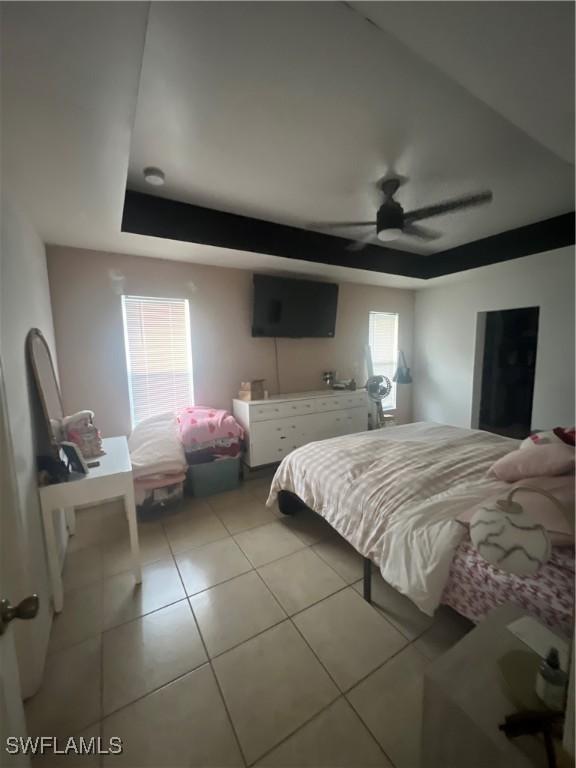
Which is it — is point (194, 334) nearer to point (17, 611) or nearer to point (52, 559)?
point (52, 559)

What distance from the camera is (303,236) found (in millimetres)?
2812

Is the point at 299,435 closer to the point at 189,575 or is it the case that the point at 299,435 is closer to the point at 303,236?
the point at 189,575

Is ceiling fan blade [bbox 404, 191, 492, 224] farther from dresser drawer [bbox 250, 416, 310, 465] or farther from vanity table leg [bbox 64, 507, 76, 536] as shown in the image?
vanity table leg [bbox 64, 507, 76, 536]

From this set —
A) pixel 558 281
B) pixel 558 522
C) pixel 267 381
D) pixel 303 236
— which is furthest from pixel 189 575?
pixel 558 281

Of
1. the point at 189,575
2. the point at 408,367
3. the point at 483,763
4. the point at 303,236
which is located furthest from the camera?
the point at 408,367

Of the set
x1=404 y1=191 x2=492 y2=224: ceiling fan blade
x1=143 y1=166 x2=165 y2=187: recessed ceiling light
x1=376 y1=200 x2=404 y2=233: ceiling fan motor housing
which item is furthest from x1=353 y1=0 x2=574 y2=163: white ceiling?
x1=143 y1=166 x2=165 y2=187: recessed ceiling light

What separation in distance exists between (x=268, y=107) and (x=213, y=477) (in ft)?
8.88

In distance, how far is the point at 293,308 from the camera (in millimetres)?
3422

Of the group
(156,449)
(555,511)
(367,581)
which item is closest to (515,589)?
(555,511)

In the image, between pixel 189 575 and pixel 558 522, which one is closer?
pixel 558 522

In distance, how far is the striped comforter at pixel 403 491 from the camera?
1.23 meters

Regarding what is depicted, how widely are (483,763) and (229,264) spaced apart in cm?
335

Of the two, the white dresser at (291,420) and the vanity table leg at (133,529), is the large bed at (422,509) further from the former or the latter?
the vanity table leg at (133,529)

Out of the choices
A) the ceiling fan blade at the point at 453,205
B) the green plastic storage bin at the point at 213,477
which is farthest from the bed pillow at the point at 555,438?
the green plastic storage bin at the point at 213,477
